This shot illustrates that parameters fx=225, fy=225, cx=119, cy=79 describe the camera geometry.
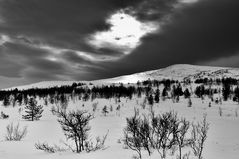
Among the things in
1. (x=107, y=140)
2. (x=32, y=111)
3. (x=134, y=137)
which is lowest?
(x=107, y=140)

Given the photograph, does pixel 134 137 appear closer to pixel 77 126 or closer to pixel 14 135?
pixel 77 126

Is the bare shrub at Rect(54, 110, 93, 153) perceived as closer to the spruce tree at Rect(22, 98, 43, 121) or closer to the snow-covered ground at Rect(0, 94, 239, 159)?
the snow-covered ground at Rect(0, 94, 239, 159)

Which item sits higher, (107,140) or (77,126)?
(77,126)

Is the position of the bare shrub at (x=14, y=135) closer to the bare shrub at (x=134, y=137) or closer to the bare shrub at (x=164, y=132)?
the bare shrub at (x=134, y=137)

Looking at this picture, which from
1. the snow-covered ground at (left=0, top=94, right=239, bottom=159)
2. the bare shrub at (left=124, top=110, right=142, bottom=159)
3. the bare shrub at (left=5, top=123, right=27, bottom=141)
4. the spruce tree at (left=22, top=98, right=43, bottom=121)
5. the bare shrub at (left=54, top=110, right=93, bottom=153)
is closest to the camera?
the bare shrub at (left=124, top=110, right=142, bottom=159)

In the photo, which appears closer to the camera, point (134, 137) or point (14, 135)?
point (134, 137)

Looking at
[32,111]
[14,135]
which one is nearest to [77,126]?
[14,135]

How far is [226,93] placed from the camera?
224 feet

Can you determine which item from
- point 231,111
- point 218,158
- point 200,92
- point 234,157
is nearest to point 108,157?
point 218,158

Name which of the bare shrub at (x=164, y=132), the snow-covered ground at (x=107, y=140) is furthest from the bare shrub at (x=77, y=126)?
the bare shrub at (x=164, y=132)

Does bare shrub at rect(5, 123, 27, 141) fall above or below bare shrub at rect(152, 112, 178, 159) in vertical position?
below

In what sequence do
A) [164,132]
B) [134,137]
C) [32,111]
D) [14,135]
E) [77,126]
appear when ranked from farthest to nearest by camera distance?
[32,111], [14,135], [77,126], [164,132], [134,137]

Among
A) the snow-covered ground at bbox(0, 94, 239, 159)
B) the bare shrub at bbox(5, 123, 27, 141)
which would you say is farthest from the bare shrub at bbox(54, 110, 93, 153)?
the bare shrub at bbox(5, 123, 27, 141)

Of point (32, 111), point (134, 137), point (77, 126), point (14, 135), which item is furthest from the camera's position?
point (32, 111)
